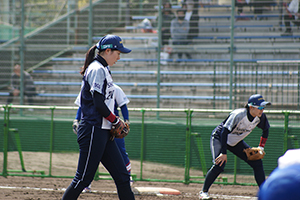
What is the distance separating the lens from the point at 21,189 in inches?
286

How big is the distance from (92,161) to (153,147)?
16.0ft

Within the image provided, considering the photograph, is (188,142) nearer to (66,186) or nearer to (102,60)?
(66,186)

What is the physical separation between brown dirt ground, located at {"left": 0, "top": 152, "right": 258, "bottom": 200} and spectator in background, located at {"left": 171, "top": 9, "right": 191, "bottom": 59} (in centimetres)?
398

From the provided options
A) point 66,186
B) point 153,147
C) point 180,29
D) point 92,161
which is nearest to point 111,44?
point 92,161

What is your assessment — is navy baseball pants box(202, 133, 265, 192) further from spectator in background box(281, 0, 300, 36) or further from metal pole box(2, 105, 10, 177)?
spectator in background box(281, 0, 300, 36)

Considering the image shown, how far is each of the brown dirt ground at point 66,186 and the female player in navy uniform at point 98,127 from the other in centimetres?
265

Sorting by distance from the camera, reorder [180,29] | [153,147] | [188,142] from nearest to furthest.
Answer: [188,142], [153,147], [180,29]

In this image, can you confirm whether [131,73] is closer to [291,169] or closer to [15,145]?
[15,145]

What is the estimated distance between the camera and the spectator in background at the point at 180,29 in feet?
36.7

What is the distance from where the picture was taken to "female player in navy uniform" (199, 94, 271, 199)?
20.2 feet

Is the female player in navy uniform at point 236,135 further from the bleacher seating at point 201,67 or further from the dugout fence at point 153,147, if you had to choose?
the bleacher seating at point 201,67

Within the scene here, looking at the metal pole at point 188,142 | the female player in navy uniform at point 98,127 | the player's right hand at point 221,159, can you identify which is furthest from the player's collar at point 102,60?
the metal pole at point 188,142

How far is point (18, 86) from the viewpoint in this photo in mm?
11516

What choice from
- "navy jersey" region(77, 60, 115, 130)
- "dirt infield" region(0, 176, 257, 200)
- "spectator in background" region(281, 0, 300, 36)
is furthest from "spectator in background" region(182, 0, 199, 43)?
"navy jersey" region(77, 60, 115, 130)
